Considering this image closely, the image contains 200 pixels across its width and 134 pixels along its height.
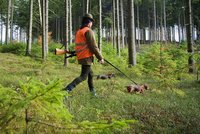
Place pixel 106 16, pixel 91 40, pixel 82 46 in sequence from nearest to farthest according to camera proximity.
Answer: pixel 91 40 → pixel 82 46 → pixel 106 16

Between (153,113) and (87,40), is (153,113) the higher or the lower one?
the lower one

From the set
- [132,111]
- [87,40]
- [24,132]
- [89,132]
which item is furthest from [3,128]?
[87,40]

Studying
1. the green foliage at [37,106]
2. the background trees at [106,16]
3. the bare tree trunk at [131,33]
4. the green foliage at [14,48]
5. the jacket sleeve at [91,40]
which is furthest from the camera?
the background trees at [106,16]

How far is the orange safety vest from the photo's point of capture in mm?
7402

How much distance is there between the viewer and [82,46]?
24.4 feet

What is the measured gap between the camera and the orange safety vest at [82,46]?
740 cm

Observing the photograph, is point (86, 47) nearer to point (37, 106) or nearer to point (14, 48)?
point (37, 106)

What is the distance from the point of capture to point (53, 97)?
319cm

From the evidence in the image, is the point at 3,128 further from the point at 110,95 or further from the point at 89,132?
the point at 110,95

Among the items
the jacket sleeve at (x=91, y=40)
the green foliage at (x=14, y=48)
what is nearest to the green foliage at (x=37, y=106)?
the jacket sleeve at (x=91, y=40)

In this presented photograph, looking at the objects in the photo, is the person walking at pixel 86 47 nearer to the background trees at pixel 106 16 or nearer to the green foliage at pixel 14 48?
the background trees at pixel 106 16

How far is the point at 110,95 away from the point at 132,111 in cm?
178

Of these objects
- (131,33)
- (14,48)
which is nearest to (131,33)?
(131,33)

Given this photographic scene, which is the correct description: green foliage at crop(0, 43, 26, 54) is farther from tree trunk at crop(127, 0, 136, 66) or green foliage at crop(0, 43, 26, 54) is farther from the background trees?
tree trunk at crop(127, 0, 136, 66)
